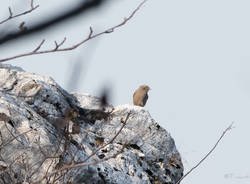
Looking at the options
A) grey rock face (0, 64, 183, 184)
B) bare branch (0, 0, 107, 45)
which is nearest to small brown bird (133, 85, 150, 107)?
grey rock face (0, 64, 183, 184)

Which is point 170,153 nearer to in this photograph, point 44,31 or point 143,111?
point 143,111

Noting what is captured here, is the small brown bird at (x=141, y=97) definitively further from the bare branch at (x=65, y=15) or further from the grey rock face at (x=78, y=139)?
the bare branch at (x=65, y=15)

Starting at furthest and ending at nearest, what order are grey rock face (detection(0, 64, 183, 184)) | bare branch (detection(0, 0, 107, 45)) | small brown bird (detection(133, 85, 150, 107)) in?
1. small brown bird (detection(133, 85, 150, 107))
2. grey rock face (detection(0, 64, 183, 184))
3. bare branch (detection(0, 0, 107, 45))

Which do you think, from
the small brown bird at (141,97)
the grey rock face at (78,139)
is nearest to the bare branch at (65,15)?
the grey rock face at (78,139)

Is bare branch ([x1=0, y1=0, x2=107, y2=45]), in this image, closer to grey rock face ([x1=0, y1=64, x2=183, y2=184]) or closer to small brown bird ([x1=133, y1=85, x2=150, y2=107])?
grey rock face ([x1=0, y1=64, x2=183, y2=184])

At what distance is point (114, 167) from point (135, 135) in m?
1.21

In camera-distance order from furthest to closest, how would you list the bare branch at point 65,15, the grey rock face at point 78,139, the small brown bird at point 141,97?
the small brown bird at point 141,97 → the grey rock face at point 78,139 → the bare branch at point 65,15

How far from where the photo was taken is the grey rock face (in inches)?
161

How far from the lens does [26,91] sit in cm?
546

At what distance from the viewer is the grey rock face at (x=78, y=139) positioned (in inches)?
161

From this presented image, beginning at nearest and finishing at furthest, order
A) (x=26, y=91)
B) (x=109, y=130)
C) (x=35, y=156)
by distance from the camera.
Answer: (x=35, y=156), (x=26, y=91), (x=109, y=130)

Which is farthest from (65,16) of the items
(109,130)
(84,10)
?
(109,130)

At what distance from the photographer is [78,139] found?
Result: 5.03 meters

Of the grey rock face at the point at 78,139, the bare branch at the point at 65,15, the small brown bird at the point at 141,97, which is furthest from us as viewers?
the small brown bird at the point at 141,97
